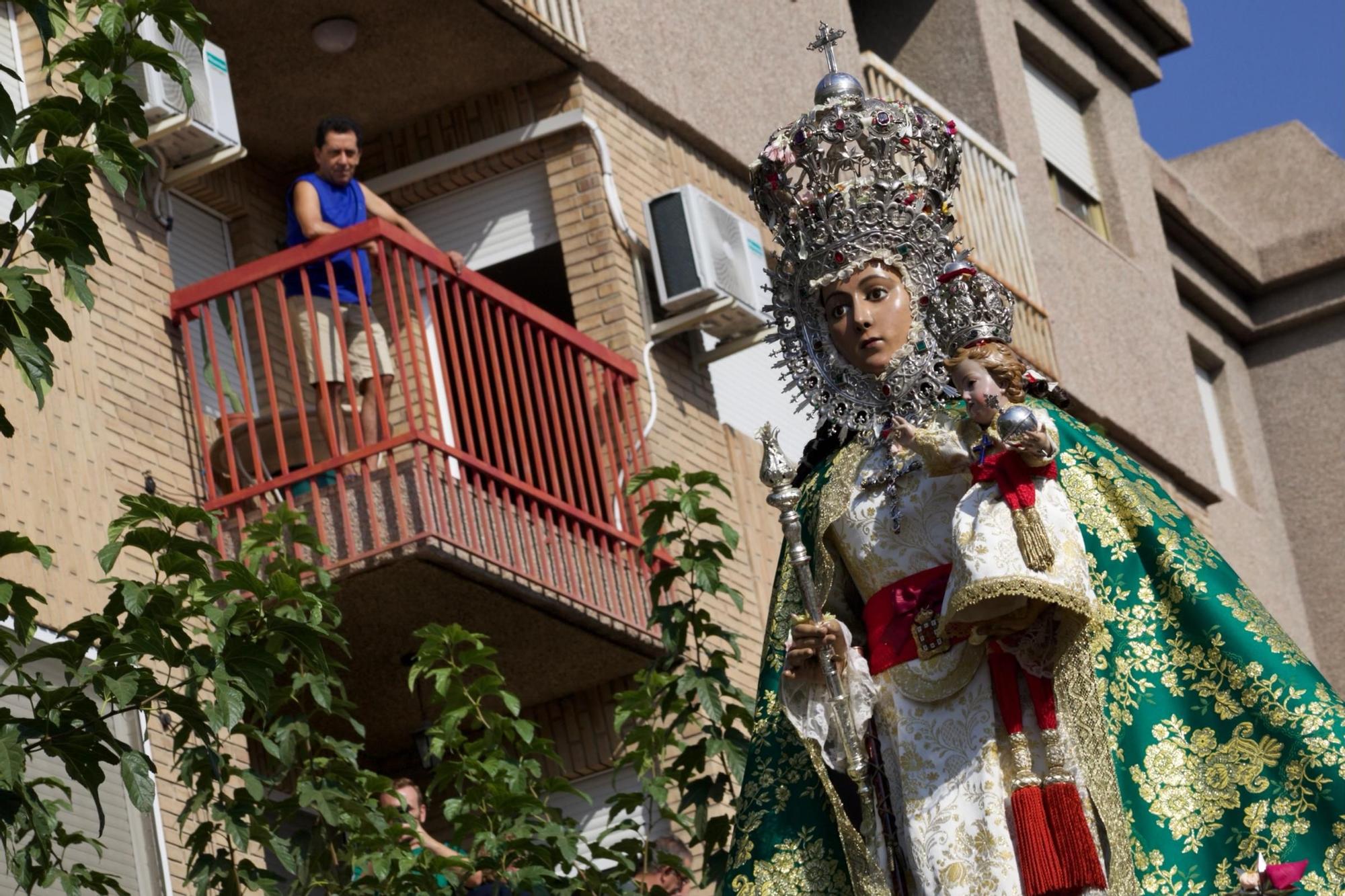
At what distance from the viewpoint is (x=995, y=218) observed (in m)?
18.6

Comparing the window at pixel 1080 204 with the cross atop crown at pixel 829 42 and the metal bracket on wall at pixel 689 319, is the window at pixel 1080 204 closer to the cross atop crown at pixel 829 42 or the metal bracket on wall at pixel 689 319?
the metal bracket on wall at pixel 689 319

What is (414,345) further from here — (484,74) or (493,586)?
(484,74)

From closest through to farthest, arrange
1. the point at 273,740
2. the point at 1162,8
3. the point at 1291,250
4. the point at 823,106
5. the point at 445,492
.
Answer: the point at 823,106, the point at 273,740, the point at 445,492, the point at 1162,8, the point at 1291,250

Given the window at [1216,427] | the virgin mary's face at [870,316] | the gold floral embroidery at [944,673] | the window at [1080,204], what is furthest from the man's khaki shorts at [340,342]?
the window at [1216,427]

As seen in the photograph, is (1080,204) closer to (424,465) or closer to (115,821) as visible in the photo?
(424,465)

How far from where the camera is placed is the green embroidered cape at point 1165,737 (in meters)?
7.47

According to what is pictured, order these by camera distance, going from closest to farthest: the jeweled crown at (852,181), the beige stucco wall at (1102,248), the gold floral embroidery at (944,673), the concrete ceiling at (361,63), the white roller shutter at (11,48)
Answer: the gold floral embroidery at (944,673) → the jeweled crown at (852,181) → the white roller shutter at (11,48) → the concrete ceiling at (361,63) → the beige stucco wall at (1102,248)

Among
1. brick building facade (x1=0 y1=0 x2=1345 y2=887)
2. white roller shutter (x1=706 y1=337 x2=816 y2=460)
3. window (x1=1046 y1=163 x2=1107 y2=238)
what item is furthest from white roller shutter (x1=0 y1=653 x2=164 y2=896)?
window (x1=1046 y1=163 x2=1107 y2=238)

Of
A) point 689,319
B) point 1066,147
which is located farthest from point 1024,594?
point 1066,147

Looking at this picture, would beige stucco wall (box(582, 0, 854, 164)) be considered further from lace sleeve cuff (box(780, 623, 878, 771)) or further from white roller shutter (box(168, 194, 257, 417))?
lace sleeve cuff (box(780, 623, 878, 771))

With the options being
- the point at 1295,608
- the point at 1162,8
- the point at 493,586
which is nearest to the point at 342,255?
the point at 493,586

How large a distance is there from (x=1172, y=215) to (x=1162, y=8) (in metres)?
1.79

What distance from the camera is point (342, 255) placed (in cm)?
1247

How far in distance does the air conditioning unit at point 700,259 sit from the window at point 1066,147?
6.17 m
